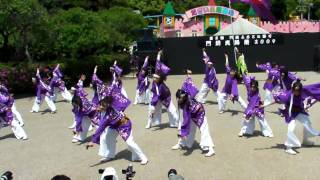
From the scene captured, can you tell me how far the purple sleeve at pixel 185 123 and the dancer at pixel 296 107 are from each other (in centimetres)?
183

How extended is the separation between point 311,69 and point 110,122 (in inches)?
820

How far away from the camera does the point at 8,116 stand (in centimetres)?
1303

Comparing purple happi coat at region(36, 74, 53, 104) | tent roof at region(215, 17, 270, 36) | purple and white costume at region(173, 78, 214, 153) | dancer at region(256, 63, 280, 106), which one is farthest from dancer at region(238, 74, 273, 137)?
tent roof at region(215, 17, 270, 36)

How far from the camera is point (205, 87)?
17.1m

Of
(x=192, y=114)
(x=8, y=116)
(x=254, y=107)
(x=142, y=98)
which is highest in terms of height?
(x=192, y=114)

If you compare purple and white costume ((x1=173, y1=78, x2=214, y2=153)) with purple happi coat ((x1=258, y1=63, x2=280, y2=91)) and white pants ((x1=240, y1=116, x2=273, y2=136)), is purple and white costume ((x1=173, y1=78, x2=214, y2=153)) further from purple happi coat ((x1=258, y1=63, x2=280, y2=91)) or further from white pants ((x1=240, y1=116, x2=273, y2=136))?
purple happi coat ((x1=258, y1=63, x2=280, y2=91))

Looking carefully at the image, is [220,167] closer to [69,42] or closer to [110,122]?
[110,122]

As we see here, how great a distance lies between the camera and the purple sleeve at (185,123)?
10451 mm

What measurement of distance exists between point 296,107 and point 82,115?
4.81 m

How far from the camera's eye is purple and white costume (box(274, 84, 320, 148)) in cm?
1031

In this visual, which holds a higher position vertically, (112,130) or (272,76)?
(272,76)

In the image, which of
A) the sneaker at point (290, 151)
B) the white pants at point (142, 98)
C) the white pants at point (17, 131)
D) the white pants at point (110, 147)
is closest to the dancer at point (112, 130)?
the white pants at point (110, 147)

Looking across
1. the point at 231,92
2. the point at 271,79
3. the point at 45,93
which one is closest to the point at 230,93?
the point at 231,92

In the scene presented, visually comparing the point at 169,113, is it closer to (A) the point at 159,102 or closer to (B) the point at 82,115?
(A) the point at 159,102
